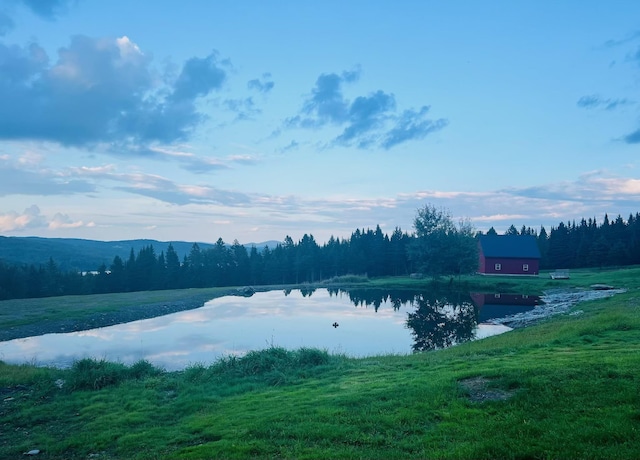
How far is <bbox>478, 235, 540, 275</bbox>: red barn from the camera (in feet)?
255

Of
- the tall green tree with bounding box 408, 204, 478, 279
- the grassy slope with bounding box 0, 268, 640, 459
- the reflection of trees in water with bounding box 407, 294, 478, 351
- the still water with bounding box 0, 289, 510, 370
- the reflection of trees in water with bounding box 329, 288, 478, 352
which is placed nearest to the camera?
the grassy slope with bounding box 0, 268, 640, 459

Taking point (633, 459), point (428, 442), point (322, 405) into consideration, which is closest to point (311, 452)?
point (428, 442)

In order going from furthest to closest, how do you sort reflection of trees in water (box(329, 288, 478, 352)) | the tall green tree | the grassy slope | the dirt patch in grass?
the tall green tree
reflection of trees in water (box(329, 288, 478, 352))
the dirt patch in grass
the grassy slope

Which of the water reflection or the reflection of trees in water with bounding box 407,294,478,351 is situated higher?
the water reflection

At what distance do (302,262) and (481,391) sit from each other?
95822mm

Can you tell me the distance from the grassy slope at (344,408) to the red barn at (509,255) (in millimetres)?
63340

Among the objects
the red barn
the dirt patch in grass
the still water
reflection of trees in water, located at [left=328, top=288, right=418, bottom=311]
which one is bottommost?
the still water

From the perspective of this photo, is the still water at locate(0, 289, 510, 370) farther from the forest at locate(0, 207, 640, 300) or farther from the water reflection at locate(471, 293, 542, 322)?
the forest at locate(0, 207, 640, 300)

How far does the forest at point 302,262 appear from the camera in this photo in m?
74.2

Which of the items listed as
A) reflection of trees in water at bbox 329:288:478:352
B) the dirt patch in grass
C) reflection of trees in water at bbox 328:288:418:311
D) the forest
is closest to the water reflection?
reflection of trees in water at bbox 329:288:478:352

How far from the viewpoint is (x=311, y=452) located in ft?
28.0

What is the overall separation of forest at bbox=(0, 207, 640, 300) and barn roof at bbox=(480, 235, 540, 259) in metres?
3.15

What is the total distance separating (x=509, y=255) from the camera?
78.6 metres

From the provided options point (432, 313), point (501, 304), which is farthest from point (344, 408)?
point (501, 304)
